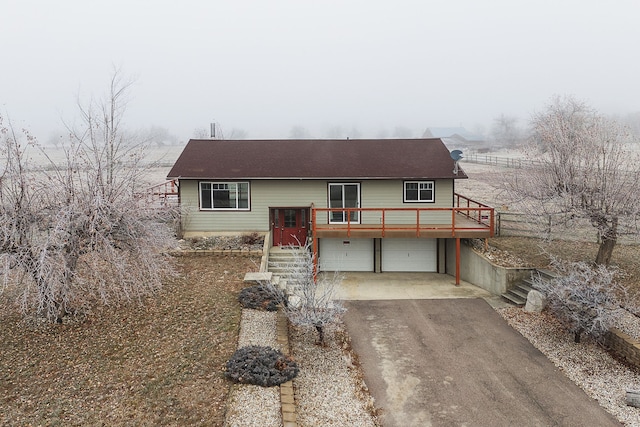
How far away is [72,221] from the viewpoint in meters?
8.96

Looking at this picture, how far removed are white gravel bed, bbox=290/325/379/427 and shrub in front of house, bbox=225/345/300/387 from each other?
15.0 inches

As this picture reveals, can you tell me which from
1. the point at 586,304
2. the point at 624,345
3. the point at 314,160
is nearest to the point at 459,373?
the point at 586,304

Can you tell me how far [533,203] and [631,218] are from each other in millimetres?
2938

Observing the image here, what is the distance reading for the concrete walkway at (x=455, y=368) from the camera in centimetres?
843

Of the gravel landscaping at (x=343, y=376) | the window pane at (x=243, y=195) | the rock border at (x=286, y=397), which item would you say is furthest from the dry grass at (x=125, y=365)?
the window pane at (x=243, y=195)

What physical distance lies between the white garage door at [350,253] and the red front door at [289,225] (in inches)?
38.4

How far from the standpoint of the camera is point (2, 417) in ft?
23.7

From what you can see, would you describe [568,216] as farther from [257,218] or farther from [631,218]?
[257,218]

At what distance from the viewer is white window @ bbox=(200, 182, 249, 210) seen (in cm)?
1888

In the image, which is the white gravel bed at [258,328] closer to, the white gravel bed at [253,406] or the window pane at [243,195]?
the white gravel bed at [253,406]

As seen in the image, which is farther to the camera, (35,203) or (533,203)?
(533,203)

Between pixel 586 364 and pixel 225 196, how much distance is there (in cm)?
1383

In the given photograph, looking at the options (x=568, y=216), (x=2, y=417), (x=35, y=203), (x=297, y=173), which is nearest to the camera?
(x=2, y=417)

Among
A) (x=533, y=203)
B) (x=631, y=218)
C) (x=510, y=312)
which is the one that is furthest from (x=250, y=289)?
(x=631, y=218)
